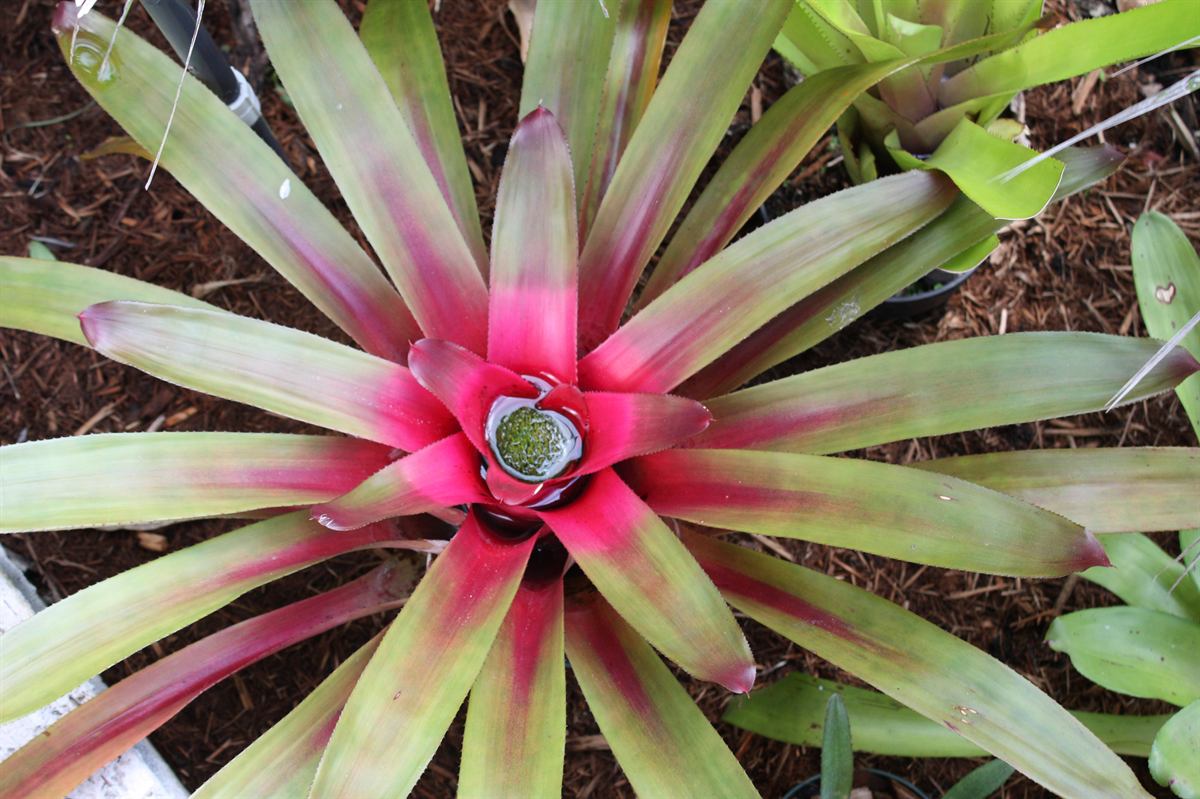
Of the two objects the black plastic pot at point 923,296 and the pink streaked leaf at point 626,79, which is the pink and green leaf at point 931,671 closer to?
the pink streaked leaf at point 626,79

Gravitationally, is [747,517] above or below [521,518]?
below

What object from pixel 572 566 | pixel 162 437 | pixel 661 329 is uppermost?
pixel 162 437

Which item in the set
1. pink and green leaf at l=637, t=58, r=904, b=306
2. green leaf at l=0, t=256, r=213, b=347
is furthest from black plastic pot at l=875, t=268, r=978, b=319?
green leaf at l=0, t=256, r=213, b=347

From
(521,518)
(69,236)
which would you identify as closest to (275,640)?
(521,518)

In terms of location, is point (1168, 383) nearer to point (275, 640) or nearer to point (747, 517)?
point (747, 517)

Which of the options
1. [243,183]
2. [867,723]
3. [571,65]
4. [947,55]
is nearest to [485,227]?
[571,65]

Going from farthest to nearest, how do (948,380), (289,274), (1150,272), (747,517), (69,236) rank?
(69,236) → (1150,272) → (289,274) → (948,380) → (747,517)

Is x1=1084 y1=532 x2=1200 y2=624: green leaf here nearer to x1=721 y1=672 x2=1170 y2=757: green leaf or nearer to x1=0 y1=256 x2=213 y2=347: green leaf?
x1=721 y1=672 x2=1170 y2=757: green leaf
